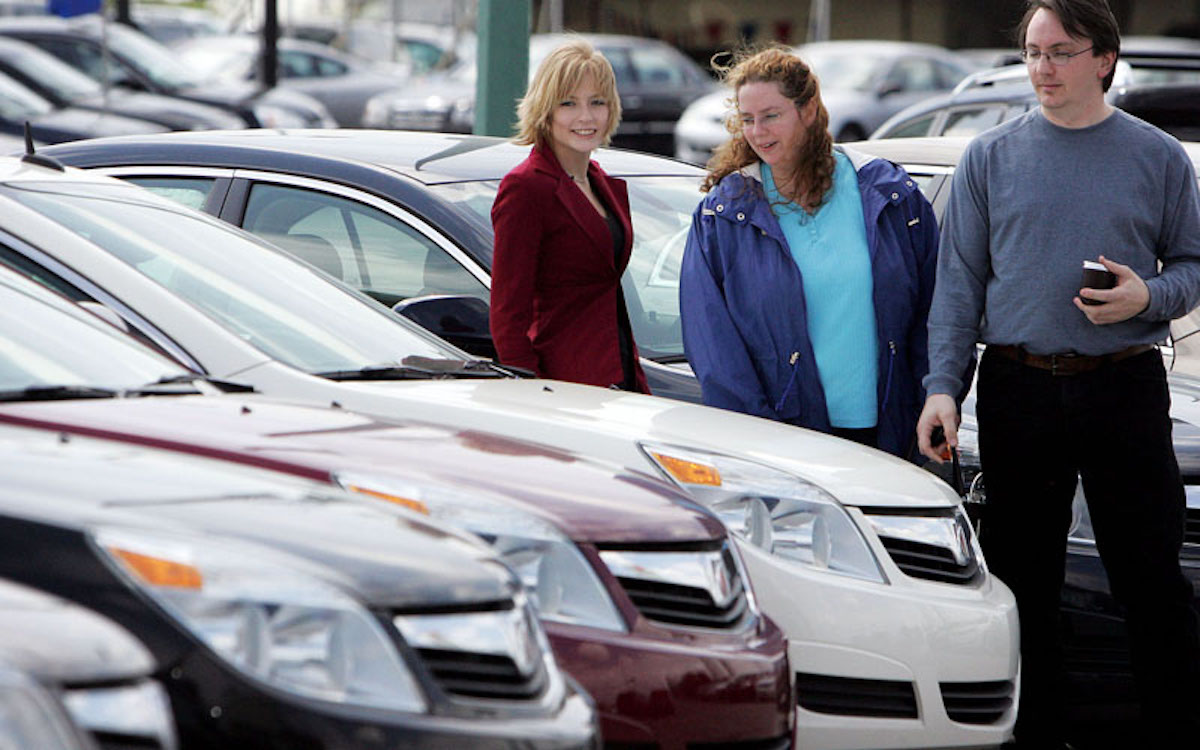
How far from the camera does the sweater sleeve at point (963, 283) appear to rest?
473 centimetres

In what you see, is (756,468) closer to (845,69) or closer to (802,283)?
(802,283)

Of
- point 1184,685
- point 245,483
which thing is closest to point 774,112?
point 1184,685

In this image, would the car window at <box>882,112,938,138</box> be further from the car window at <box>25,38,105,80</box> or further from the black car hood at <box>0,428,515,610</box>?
the car window at <box>25,38,105,80</box>

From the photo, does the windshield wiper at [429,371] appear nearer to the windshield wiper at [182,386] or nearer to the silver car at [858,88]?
the windshield wiper at [182,386]

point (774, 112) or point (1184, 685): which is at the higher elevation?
point (774, 112)

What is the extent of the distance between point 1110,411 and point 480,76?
15.3 ft

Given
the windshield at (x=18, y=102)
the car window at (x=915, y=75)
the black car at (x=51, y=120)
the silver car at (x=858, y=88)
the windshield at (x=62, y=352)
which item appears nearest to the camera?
the windshield at (x=62, y=352)

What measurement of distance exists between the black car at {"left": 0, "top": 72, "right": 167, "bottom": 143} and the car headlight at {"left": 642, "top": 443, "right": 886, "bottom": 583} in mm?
13026

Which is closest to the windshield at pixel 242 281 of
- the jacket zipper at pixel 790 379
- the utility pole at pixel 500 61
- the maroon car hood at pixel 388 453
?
the maroon car hood at pixel 388 453

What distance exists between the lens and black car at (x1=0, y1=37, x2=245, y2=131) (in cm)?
1805

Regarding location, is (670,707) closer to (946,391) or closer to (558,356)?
(946,391)

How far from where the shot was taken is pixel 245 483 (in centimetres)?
303

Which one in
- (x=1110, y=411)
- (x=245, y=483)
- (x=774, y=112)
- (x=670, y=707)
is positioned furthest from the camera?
(x=774, y=112)

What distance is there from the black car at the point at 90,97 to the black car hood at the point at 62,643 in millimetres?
15649
